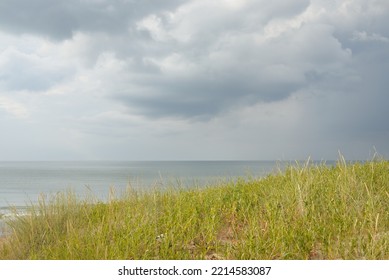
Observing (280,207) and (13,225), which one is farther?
(13,225)

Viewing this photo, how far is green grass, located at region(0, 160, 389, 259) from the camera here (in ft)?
16.2

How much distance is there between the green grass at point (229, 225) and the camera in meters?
4.93

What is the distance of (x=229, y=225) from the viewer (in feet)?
20.5

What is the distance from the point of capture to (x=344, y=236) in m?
5.13

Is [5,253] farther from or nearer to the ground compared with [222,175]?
nearer to the ground

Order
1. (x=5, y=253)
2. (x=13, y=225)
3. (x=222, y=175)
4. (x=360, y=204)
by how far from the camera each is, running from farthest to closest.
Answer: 1. (x=222, y=175)
2. (x=13, y=225)
3. (x=5, y=253)
4. (x=360, y=204)
